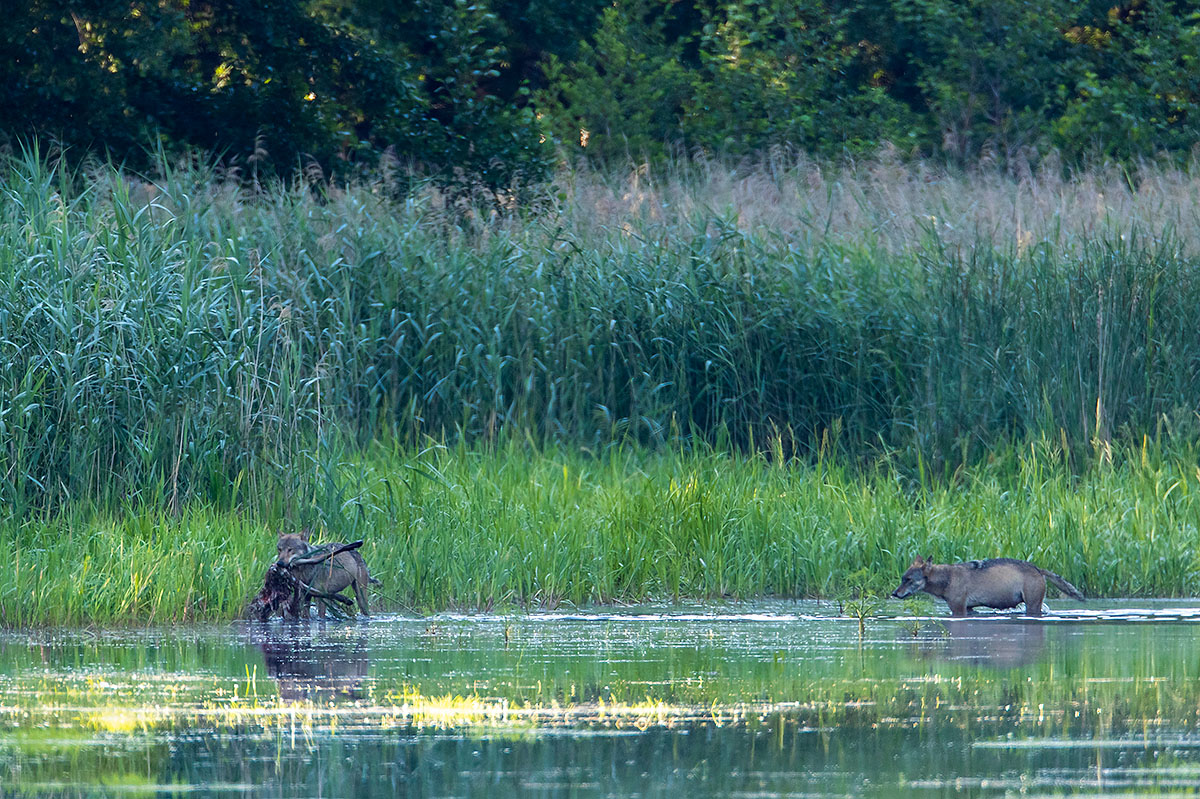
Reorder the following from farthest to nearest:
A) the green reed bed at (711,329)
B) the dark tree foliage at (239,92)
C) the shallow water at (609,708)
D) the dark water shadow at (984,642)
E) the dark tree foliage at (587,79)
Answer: the dark tree foliage at (587,79), the dark tree foliage at (239,92), the green reed bed at (711,329), the dark water shadow at (984,642), the shallow water at (609,708)

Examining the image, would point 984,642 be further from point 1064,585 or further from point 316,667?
point 316,667

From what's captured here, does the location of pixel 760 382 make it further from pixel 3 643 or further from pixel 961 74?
pixel 961 74

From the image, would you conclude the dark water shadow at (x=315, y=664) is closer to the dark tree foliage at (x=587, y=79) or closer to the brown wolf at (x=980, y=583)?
the brown wolf at (x=980, y=583)

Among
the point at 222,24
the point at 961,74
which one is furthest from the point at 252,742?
the point at 961,74

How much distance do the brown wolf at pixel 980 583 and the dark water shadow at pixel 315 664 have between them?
2.27 m

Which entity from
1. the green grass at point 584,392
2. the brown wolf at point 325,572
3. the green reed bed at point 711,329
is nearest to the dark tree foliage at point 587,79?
the green grass at point 584,392

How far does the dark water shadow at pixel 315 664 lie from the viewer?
213 inches

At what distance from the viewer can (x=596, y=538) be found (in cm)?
797

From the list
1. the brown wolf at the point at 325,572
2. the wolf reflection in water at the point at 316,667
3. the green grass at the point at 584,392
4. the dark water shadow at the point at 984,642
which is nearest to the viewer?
the wolf reflection in water at the point at 316,667

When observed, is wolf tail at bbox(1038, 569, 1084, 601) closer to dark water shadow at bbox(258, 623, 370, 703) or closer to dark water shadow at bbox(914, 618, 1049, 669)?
dark water shadow at bbox(914, 618, 1049, 669)

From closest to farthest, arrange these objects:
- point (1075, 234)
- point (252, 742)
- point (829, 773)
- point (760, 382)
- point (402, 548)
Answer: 1. point (829, 773)
2. point (252, 742)
3. point (402, 548)
4. point (760, 382)
5. point (1075, 234)

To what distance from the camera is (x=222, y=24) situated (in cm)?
1606

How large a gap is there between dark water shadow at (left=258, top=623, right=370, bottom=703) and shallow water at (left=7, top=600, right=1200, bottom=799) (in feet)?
0.06

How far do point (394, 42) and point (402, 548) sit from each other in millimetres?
11427
